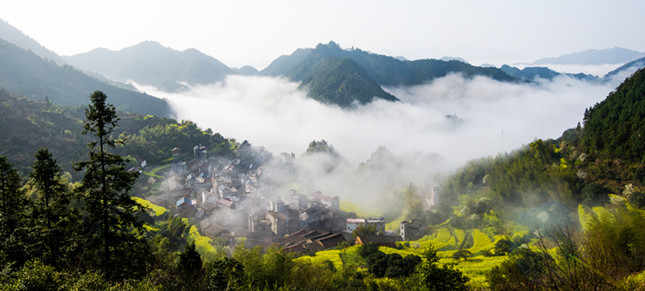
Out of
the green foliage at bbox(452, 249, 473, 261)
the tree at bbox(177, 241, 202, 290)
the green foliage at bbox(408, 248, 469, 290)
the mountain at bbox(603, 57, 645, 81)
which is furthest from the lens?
the mountain at bbox(603, 57, 645, 81)

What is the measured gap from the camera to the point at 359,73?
157625 mm

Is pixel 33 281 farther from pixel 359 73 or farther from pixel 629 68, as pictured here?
pixel 629 68

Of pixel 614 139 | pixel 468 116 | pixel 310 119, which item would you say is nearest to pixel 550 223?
pixel 614 139

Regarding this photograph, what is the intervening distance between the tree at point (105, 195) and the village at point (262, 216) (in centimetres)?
2180

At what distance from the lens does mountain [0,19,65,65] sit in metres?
174

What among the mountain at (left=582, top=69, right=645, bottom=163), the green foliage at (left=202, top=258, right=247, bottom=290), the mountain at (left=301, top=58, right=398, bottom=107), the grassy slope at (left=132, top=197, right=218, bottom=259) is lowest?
the grassy slope at (left=132, top=197, right=218, bottom=259)

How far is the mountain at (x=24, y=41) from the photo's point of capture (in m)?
174

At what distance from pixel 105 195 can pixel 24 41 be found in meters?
238

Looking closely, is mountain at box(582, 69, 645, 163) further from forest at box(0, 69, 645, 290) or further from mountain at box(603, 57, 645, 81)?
mountain at box(603, 57, 645, 81)

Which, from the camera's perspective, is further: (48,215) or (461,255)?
(461,255)

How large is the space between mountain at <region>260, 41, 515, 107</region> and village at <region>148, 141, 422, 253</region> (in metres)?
93.6

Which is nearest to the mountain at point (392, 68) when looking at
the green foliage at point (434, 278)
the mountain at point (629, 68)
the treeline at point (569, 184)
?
the mountain at point (629, 68)

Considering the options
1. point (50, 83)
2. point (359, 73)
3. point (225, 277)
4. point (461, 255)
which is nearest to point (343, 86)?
point (359, 73)

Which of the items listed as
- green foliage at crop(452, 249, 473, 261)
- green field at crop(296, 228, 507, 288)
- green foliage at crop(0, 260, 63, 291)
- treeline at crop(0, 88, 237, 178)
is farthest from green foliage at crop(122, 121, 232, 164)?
green foliage at crop(0, 260, 63, 291)
